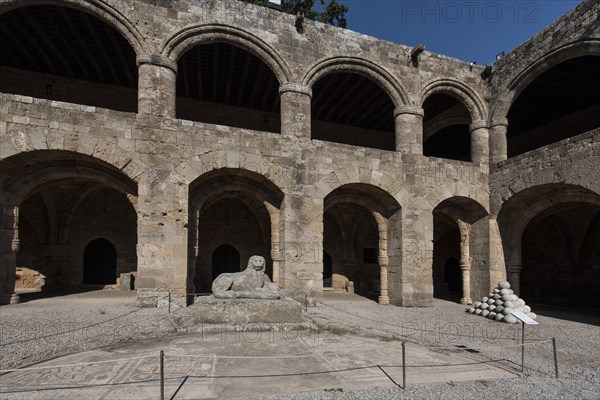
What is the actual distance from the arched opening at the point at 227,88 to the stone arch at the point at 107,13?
2.32m

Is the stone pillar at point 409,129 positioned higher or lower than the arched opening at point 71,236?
higher

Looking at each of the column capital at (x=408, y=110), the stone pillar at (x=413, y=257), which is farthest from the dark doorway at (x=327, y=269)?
the column capital at (x=408, y=110)

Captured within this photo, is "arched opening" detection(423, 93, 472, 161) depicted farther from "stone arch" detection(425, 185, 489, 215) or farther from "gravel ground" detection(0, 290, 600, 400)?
"gravel ground" detection(0, 290, 600, 400)

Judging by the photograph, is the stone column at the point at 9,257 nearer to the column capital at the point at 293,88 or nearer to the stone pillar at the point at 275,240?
the stone pillar at the point at 275,240

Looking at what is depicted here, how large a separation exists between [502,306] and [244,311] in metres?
6.44

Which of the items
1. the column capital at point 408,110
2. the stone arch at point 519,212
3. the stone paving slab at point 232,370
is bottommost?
the stone paving slab at point 232,370

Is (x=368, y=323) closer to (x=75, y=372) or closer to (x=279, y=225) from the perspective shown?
(x=279, y=225)

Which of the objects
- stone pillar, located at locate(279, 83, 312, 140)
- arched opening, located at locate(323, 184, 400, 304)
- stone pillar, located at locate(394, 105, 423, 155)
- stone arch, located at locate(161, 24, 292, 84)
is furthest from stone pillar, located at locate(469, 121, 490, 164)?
stone arch, located at locate(161, 24, 292, 84)

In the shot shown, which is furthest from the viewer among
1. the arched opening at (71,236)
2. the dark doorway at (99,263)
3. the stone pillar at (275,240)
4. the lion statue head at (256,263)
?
the dark doorway at (99,263)

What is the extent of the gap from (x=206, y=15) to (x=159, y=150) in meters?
3.79

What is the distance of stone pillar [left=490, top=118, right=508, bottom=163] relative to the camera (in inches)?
461

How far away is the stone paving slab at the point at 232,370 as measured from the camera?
3.86 m

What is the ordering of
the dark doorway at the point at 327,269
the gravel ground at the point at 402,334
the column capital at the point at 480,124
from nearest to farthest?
the gravel ground at the point at 402,334
the column capital at the point at 480,124
the dark doorway at the point at 327,269

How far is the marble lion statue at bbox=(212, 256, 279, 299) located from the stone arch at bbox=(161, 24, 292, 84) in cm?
564
